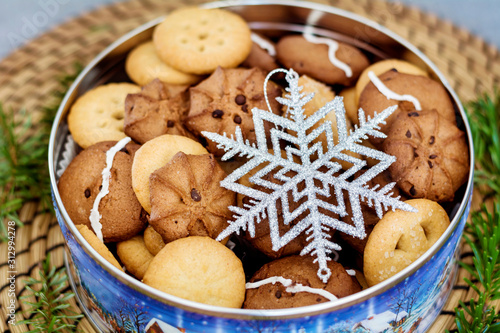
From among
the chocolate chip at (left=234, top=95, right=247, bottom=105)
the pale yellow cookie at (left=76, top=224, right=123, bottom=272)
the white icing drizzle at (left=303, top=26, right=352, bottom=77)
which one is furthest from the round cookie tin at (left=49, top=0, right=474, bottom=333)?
the chocolate chip at (left=234, top=95, right=247, bottom=105)

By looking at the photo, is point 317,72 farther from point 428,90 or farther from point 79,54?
point 79,54

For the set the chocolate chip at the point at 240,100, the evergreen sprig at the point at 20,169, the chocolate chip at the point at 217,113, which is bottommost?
the evergreen sprig at the point at 20,169

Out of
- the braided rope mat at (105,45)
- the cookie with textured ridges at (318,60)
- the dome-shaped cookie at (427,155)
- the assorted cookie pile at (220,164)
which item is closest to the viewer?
the assorted cookie pile at (220,164)

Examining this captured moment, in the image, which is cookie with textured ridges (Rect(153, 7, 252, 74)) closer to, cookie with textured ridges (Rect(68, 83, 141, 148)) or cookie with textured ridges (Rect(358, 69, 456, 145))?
cookie with textured ridges (Rect(68, 83, 141, 148))

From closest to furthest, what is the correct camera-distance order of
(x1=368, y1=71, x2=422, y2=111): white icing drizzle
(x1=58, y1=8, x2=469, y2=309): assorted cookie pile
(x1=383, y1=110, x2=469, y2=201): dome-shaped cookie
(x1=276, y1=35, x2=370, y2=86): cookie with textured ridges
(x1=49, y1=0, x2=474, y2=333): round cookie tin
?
(x1=49, y1=0, x2=474, y2=333): round cookie tin < (x1=58, y1=8, x2=469, y2=309): assorted cookie pile < (x1=383, y1=110, x2=469, y2=201): dome-shaped cookie < (x1=368, y1=71, x2=422, y2=111): white icing drizzle < (x1=276, y1=35, x2=370, y2=86): cookie with textured ridges

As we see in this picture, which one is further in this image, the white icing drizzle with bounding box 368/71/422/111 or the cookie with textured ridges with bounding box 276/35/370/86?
the cookie with textured ridges with bounding box 276/35/370/86

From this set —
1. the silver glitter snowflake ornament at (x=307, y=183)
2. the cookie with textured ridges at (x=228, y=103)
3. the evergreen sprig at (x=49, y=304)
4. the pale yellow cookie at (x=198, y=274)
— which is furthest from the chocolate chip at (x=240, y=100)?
the evergreen sprig at (x=49, y=304)

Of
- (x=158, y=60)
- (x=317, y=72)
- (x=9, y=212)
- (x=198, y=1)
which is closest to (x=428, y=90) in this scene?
(x=317, y=72)

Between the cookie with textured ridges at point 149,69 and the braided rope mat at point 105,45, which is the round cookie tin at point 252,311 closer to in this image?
the cookie with textured ridges at point 149,69
